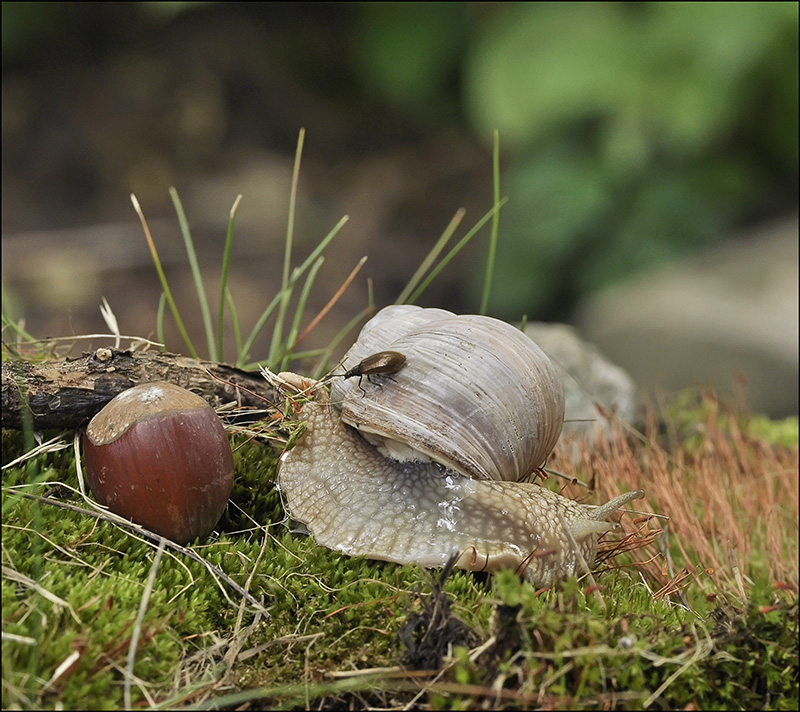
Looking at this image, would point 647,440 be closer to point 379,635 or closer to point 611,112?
point 379,635

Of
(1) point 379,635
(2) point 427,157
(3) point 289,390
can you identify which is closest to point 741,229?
(2) point 427,157

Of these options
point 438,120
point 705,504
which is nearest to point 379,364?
point 705,504

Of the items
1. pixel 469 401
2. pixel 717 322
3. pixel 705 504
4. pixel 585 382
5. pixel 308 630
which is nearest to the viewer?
pixel 308 630

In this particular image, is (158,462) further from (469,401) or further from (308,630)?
(469,401)

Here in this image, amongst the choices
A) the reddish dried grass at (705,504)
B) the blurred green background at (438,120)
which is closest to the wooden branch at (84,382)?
the reddish dried grass at (705,504)

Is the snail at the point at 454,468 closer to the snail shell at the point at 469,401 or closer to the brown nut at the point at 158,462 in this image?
the snail shell at the point at 469,401

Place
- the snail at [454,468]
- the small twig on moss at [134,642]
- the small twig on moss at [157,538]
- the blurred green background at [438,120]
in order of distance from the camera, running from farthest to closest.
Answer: the blurred green background at [438,120] < the snail at [454,468] < the small twig on moss at [157,538] < the small twig on moss at [134,642]
